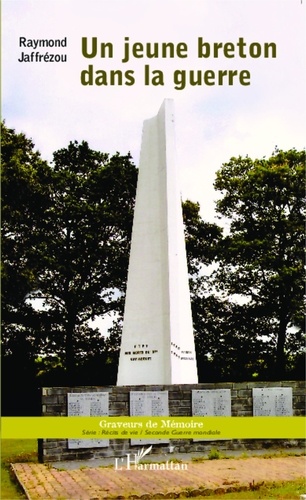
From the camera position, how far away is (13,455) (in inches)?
365

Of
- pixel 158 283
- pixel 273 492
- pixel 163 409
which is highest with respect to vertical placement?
pixel 158 283

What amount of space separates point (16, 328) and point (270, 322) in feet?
19.2

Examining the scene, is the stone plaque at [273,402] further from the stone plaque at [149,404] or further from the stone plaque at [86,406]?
the stone plaque at [86,406]

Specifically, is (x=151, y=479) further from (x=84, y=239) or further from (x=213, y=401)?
(x=84, y=239)

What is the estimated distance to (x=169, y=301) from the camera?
10.5 m

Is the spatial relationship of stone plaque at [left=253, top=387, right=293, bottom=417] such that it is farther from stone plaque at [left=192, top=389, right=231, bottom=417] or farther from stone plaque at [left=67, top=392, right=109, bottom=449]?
stone plaque at [left=67, top=392, right=109, bottom=449]

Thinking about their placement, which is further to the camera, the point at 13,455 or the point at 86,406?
the point at 13,455

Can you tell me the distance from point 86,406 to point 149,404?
2.97 feet

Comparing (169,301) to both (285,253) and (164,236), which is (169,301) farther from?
(285,253)

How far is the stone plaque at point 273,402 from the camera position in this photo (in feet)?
32.6

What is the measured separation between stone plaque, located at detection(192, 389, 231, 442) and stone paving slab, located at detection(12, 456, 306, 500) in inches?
31.5

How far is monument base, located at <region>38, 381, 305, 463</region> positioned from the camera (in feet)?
29.0

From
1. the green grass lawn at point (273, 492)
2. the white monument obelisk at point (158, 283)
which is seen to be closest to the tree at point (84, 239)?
the white monument obelisk at point (158, 283)

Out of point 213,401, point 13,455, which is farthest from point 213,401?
point 13,455
